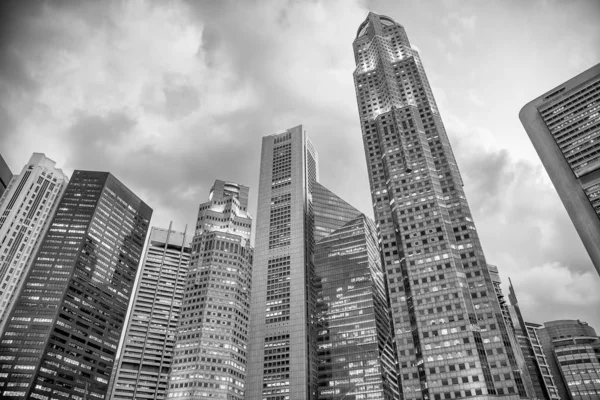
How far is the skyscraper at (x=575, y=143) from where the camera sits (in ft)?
369

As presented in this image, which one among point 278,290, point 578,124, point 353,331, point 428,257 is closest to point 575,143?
point 578,124

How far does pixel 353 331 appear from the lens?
176 metres

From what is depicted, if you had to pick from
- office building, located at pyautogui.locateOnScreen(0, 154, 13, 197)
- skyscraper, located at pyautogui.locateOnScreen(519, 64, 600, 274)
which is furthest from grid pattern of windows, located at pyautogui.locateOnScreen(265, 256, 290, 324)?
office building, located at pyautogui.locateOnScreen(0, 154, 13, 197)

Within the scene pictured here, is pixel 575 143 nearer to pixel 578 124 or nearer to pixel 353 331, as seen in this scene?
pixel 578 124

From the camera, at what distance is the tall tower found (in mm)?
106312

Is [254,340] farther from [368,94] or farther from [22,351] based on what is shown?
[368,94]

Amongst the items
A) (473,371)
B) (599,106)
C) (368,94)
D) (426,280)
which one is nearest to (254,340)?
(426,280)

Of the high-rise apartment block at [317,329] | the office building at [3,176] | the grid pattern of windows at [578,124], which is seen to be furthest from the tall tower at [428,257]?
the office building at [3,176]

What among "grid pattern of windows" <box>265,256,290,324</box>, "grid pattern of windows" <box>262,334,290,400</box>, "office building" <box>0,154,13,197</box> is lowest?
"office building" <box>0,154,13,197</box>

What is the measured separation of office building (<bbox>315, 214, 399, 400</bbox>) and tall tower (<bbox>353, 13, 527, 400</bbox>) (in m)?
31.2

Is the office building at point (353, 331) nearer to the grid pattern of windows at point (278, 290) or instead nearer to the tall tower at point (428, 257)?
the grid pattern of windows at point (278, 290)

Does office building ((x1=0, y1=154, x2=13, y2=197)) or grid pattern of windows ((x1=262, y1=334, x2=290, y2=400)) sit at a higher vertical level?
grid pattern of windows ((x1=262, y1=334, x2=290, y2=400))

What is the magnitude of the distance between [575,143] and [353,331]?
105293 millimetres

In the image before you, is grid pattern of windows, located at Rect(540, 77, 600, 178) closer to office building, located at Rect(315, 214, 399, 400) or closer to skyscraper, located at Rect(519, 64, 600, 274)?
skyscraper, located at Rect(519, 64, 600, 274)
